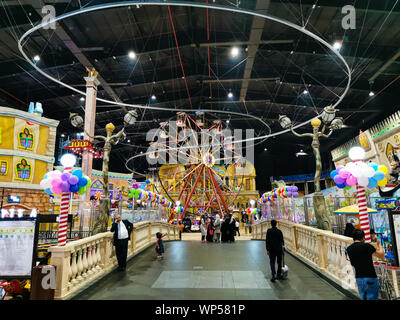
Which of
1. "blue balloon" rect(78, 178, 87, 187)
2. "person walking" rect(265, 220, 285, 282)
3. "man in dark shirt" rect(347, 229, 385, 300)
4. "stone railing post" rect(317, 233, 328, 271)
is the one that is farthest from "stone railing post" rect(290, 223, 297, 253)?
"blue balloon" rect(78, 178, 87, 187)

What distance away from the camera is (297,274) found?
6.91 m

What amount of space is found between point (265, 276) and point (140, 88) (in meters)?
19.8

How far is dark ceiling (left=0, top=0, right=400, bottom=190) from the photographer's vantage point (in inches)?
531

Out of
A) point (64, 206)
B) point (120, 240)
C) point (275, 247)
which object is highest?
point (64, 206)

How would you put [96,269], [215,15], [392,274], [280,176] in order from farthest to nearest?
[280,176] → [215,15] → [96,269] → [392,274]

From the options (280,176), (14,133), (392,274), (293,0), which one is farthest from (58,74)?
(280,176)

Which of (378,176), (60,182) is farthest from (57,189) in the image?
(378,176)

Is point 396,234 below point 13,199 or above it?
below

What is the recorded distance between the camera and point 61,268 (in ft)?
16.6

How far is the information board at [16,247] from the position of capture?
4.80 metres

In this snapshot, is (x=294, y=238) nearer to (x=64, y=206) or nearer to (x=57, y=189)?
(x=64, y=206)

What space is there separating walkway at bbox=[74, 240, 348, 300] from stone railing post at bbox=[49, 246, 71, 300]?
468mm

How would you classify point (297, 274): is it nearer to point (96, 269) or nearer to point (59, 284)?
point (96, 269)

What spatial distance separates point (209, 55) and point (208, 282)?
1537 cm
